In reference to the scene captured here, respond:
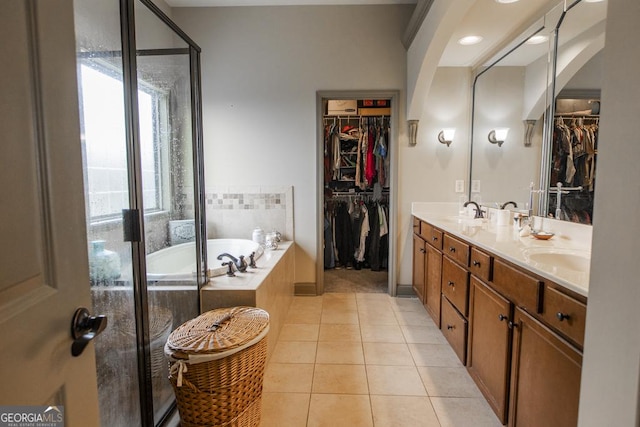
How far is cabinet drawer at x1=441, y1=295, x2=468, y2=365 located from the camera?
2.02 meters

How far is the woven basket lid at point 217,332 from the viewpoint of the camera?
1.34 m

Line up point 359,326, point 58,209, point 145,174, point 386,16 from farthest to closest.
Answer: point 386,16, point 359,326, point 145,174, point 58,209

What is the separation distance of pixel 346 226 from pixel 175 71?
3.06m

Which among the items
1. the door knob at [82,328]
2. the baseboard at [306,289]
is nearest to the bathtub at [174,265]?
the door knob at [82,328]

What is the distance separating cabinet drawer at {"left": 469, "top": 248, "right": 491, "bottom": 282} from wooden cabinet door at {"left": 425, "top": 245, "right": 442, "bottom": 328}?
597 millimetres

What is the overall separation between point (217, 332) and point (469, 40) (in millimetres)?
2890

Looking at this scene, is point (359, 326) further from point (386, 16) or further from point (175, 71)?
point (386, 16)

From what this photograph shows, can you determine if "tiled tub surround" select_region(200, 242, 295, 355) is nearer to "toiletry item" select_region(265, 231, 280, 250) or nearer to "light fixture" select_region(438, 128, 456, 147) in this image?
"toiletry item" select_region(265, 231, 280, 250)

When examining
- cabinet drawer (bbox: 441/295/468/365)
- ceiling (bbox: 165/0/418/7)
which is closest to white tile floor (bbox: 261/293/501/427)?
cabinet drawer (bbox: 441/295/468/365)

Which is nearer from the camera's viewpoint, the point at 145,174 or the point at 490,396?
the point at 145,174

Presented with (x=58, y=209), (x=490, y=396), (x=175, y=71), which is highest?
(x=175, y=71)

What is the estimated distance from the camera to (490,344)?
1.66m

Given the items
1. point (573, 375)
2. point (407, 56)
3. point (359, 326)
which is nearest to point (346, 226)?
point (359, 326)

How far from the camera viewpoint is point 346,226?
4.42 metres
